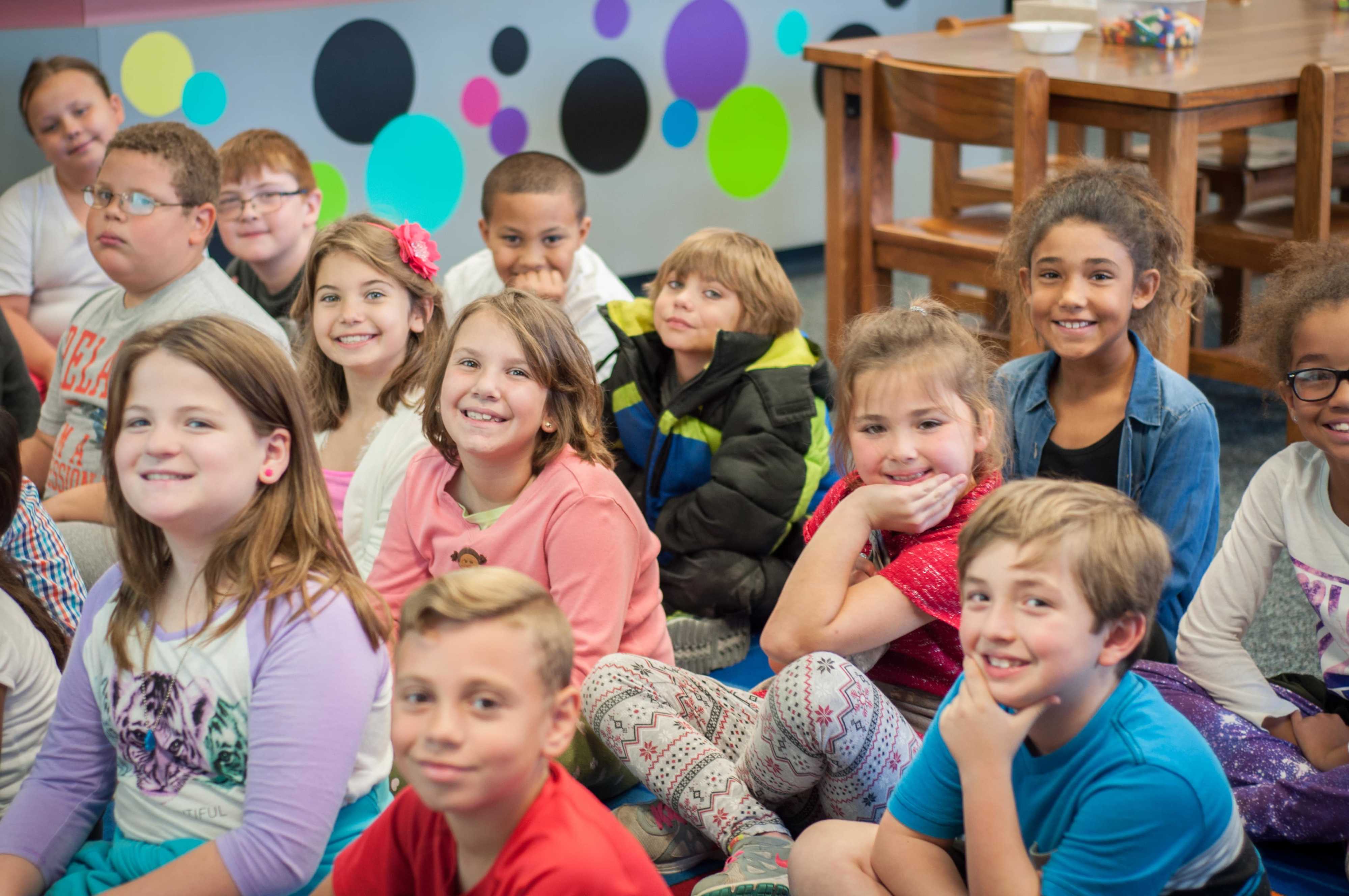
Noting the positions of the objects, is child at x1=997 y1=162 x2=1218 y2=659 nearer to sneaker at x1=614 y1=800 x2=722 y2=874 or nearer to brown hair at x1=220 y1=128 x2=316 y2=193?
sneaker at x1=614 y1=800 x2=722 y2=874

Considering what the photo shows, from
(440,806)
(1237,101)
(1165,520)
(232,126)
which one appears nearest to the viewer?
(440,806)

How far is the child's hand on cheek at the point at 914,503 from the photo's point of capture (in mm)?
1467

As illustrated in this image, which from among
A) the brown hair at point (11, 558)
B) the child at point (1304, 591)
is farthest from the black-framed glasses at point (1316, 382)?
the brown hair at point (11, 558)

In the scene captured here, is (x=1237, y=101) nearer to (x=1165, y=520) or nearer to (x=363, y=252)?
(x=1165, y=520)

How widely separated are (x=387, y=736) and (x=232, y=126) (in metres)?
2.67

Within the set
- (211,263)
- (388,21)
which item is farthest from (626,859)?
(388,21)

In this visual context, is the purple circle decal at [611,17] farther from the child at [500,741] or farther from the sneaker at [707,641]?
the child at [500,741]

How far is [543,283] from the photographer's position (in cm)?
252

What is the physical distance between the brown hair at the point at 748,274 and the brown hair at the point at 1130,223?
1.22 ft

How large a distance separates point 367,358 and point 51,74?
1.55m

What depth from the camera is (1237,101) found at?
8.45ft

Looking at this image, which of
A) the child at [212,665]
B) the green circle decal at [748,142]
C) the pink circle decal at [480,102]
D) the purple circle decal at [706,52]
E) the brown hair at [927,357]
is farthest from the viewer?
the green circle decal at [748,142]

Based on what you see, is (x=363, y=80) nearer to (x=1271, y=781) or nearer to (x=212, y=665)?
(x=212, y=665)

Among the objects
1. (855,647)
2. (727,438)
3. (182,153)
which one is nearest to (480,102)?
(182,153)
